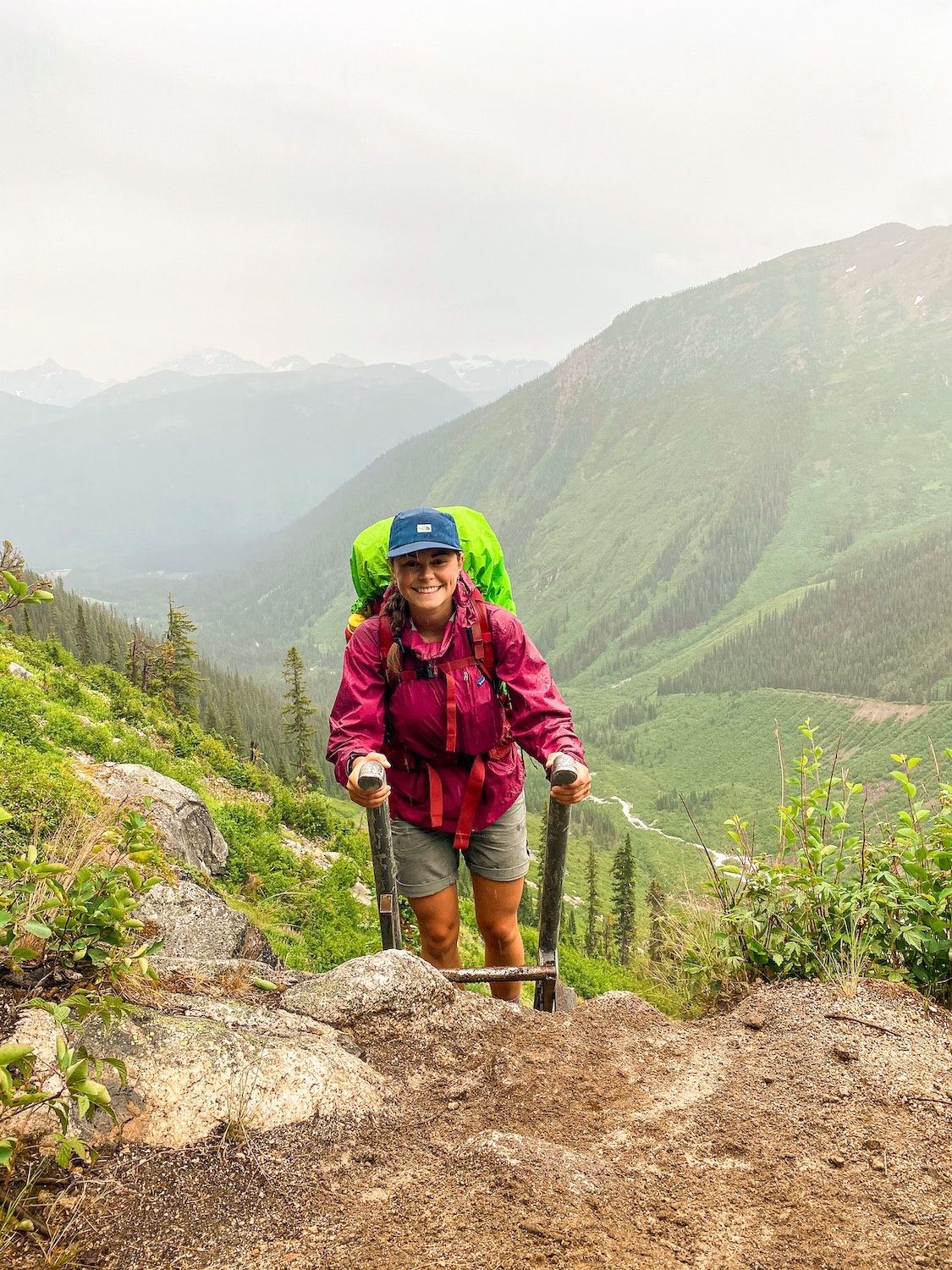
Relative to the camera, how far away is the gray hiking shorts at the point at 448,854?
16.9 ft

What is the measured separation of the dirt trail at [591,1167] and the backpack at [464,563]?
2.94m

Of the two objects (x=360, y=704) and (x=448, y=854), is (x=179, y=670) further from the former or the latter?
(x=360, y=704)

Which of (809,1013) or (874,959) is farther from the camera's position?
(874,959)

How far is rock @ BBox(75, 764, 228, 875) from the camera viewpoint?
9.75 meters

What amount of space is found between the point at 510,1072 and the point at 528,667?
7.77 feet

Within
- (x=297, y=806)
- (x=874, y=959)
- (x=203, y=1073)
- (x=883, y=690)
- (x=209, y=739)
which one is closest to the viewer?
(x=203, y=1073)

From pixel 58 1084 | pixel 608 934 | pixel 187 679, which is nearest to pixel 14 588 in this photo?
pixel 58 1084

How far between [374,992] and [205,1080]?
1.25m

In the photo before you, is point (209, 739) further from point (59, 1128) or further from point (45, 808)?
point (59, 1128)

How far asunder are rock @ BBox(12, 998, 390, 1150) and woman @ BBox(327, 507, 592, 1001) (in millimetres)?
1344

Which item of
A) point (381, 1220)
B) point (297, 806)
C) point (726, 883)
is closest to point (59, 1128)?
point (381, 1220)

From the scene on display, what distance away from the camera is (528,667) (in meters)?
4.84

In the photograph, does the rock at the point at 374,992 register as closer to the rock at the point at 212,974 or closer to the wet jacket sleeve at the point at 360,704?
the rock at the point at 212,974

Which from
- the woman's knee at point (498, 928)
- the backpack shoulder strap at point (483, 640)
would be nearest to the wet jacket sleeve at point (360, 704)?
the backpack shoulder strap at point (483, 640)
